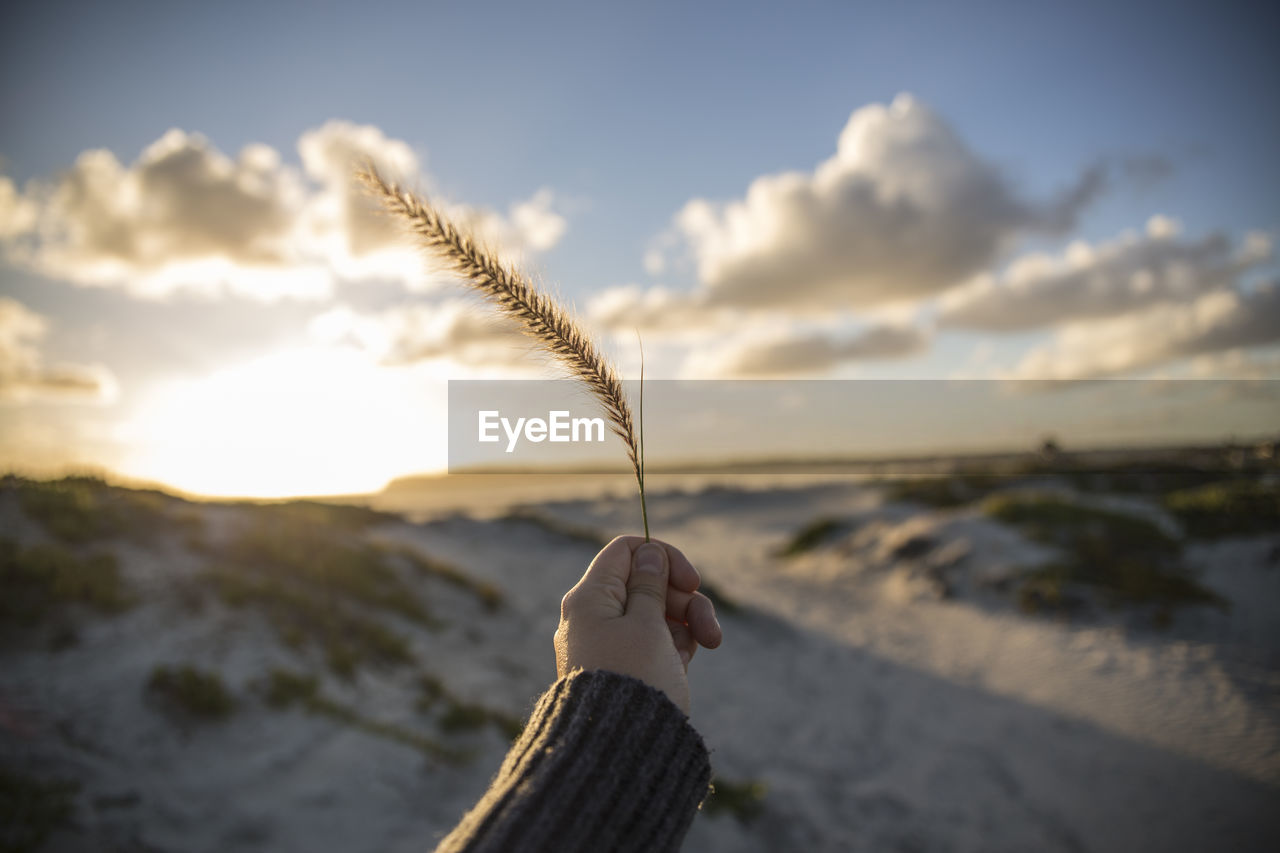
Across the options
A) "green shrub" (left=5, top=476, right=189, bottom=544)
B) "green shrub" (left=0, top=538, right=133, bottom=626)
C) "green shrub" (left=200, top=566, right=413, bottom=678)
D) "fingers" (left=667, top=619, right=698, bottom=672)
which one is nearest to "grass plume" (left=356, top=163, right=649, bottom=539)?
"fingers" (left=667, top=619, right=698, bottom=672)

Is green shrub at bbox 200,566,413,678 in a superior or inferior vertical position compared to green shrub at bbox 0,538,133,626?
inferior

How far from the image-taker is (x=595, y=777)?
157 cm

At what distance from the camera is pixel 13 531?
730 centimetres

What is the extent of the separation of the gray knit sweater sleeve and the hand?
10 cm

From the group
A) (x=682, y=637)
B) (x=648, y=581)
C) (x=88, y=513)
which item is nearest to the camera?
(x=648, y=581)

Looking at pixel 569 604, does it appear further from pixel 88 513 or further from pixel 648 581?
pixel 88 513

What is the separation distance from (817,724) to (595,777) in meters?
7.84

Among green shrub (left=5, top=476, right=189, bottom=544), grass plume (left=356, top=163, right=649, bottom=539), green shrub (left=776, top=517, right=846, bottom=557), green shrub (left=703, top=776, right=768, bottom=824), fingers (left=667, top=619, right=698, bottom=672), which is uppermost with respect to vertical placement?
grass plume (left=356, top=163, right=649, bottom=539)

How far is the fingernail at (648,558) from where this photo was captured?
2.12m

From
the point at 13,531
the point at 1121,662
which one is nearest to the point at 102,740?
the point at 13,531

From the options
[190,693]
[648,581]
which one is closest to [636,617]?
[648,581]

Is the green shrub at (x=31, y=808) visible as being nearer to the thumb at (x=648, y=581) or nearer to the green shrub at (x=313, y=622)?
the green shrub at (x=313, y=622)

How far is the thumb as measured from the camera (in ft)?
6.62

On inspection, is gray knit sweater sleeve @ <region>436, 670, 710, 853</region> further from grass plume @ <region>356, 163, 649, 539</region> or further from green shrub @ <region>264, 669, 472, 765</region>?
green shrub @ <region>264, 669, 472, 765</region>
